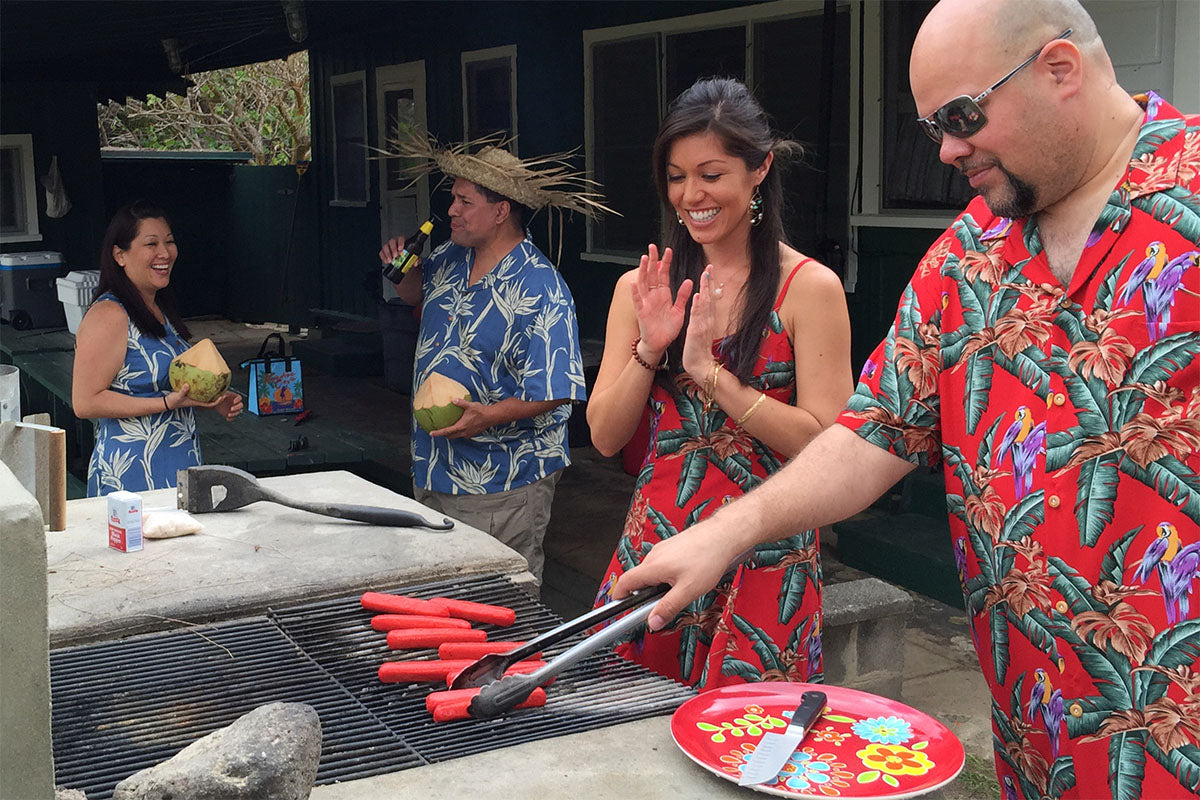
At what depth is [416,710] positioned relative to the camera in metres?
2.11

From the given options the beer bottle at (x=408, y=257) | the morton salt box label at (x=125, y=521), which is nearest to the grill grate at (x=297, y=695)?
the morton salt box label at (x=125, y=521)

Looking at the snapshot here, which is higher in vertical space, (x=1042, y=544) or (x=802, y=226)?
(x=802, y=226)

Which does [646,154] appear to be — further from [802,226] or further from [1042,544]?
[1042,544]

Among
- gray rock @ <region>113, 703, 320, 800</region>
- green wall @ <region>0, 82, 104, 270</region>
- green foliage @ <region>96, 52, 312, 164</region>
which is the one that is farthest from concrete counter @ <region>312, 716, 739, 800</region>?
green foliage @ <region>96, 52, 312, 164</region>

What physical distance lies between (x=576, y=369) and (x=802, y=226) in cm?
353

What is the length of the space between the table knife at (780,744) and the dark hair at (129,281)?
325 centimetres

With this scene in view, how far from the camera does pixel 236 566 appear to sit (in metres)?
2.81

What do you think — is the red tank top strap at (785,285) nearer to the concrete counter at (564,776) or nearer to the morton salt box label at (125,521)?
the concrete counter at (564,776)

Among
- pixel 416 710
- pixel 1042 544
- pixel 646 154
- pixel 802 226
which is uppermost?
pixel 646 154

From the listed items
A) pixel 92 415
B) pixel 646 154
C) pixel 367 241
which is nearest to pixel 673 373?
pixel 92 415

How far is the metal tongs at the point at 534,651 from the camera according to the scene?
1965 mm

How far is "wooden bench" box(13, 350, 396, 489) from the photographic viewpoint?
5.57m

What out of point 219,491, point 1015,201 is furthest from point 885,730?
point 219,491

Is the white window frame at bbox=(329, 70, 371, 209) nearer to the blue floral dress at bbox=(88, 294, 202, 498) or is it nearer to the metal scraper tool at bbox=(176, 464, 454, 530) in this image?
the blue floral dress at bbox=(88, 294, 202, 498)
